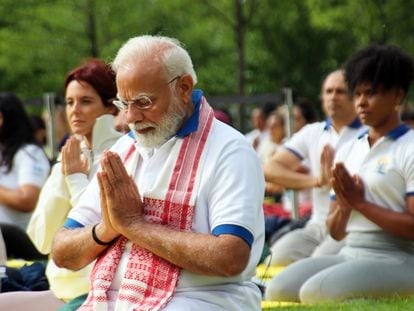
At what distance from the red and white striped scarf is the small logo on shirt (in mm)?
2193

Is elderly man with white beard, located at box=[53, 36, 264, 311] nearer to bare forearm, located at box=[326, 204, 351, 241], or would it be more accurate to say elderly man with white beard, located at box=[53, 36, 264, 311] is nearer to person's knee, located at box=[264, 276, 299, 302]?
bare forearm, located at box=[326, 204, 351, 241]

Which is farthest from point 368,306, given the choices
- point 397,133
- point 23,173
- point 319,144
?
point 23,173

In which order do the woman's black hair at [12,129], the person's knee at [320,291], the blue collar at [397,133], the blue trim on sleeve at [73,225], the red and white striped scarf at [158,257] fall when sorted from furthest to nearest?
1. the woman's black hair at [12,129]
2. the person's knee at [320,291]
3. the blue collar at [397,133]
4. the blue trim on sleeve at [73,225]
5. the red and white striped scarf at [158,257]

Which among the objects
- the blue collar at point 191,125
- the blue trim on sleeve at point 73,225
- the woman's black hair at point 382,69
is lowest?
the blue trim on sleeve at point 73,225

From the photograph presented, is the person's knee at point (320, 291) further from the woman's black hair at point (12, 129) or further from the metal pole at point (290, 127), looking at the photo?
the metal pole at point (290, 127)

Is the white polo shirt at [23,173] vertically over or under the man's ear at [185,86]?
under

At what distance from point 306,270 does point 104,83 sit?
1.95 metres

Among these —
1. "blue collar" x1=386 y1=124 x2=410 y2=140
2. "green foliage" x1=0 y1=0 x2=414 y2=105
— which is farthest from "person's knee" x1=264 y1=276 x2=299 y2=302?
"green foliage" x1=0 y1=0 x2=414 y2=105

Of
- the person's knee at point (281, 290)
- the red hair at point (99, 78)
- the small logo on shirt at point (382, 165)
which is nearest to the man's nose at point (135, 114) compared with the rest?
the red hair at point (99, 78)

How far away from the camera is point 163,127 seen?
466cm

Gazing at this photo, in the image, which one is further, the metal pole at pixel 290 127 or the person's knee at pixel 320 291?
the metal pole at pixel 290 127

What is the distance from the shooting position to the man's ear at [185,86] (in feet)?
15.3

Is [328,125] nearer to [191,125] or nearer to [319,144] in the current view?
[319,144]

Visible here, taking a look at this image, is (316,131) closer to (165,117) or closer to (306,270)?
(306,270)
